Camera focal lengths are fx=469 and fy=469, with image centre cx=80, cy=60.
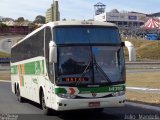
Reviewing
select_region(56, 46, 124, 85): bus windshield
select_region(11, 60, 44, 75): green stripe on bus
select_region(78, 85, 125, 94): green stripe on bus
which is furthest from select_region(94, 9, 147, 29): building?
select_region(78, 85, 125, 94): green stripe on bus

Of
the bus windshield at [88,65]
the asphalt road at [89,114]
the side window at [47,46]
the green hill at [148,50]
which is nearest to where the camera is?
the bus windshield at [88,65]

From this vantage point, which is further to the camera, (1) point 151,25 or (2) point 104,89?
(1) point 151,25

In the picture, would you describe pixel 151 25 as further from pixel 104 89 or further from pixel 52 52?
pixel 52 52

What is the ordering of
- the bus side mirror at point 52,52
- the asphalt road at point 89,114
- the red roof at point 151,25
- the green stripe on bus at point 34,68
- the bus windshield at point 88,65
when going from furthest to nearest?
the red roof at point 151,25, the green stripe on bus at point 34,68, the asphalt road at point 89,114, the bus windshield at point 88,65, the bus side mirror at point 52,52

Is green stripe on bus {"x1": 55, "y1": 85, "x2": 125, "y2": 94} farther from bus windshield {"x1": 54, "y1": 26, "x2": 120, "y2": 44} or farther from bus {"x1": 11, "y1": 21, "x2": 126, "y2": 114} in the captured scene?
bus windshield {"x1": 54, "y1": 26, "x2": 120, "y2": 44}

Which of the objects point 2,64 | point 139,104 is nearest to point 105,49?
point 139,104

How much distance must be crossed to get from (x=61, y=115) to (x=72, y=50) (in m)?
2.92

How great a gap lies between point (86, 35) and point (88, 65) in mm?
1063

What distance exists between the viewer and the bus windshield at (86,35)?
48.9 ft

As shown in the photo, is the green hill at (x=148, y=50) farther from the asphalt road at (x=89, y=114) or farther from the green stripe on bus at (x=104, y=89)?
the green stripe on bus at (x=104, y=89)

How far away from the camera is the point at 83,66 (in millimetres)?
14695

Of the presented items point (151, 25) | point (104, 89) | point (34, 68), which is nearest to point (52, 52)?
point (104, 89)

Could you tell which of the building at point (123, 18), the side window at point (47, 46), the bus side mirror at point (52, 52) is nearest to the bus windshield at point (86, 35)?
the side window at point (47, 46)

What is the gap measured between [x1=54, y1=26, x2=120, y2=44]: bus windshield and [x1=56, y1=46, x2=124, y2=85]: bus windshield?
0.25 meters
